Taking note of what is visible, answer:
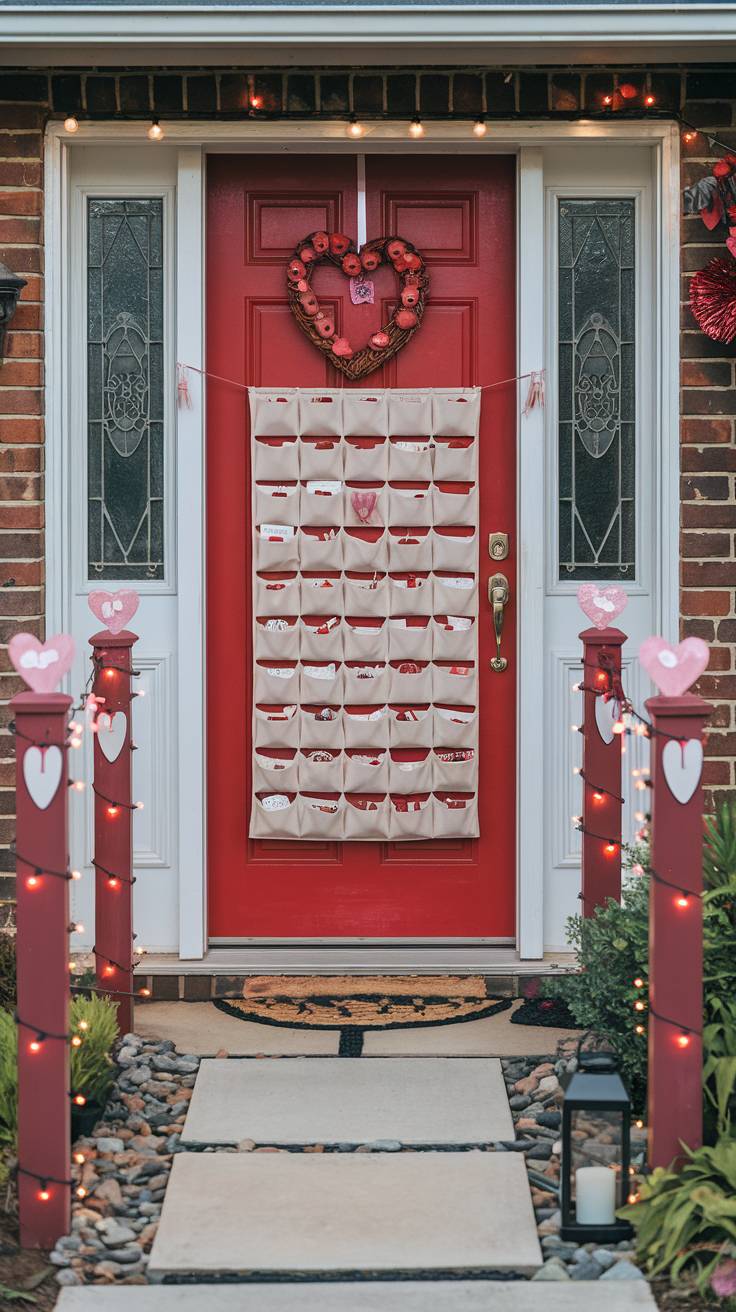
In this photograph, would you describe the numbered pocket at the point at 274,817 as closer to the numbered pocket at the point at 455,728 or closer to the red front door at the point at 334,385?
the red front door at the point at 334,385

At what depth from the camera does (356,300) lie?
5109 millimetres

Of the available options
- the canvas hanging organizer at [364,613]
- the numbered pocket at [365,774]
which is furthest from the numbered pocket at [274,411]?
the numbered pocket at [365,774]

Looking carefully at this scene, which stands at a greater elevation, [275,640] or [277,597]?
[277,597]

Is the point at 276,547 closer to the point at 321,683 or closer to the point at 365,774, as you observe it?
the point at 321,683

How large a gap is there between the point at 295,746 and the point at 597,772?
3.73ft

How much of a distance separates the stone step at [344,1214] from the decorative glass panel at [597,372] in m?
2.21

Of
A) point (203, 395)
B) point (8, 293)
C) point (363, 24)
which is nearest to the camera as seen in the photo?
point (363, 24)

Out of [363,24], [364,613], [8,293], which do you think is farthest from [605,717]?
[8,293]

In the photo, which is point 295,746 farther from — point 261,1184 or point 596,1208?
point 596,1208

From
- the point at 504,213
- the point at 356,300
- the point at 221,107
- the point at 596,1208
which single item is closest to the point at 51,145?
the point at 221,107

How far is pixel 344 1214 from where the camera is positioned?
330 centimetres

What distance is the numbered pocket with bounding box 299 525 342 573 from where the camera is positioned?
200 inches

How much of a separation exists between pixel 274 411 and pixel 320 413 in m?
0.15

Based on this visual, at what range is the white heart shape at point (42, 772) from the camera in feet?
10.4
